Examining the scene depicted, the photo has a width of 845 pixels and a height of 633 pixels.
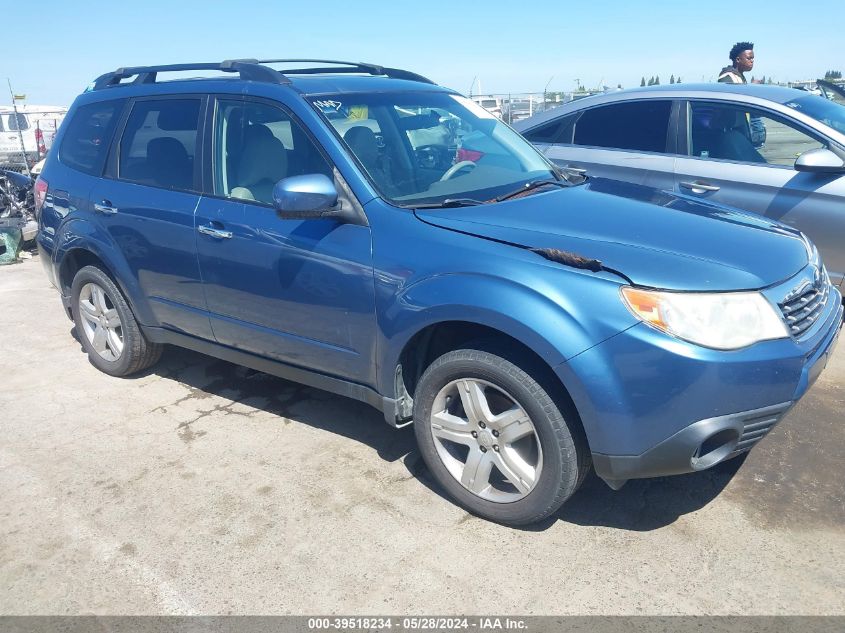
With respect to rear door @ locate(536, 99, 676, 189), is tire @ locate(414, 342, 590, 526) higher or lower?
lower

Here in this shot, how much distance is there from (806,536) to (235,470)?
2.60 metres

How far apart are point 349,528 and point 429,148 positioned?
1.92 m

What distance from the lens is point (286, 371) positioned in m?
3.85

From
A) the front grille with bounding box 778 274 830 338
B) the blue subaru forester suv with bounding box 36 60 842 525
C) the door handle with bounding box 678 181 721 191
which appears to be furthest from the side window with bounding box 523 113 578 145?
the front grille with bounding box 778 274 830 338

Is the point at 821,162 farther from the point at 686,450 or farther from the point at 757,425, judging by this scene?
the point at 686,450

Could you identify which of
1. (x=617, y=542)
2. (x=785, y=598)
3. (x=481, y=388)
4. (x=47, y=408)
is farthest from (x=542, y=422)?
(x=47, y=408)

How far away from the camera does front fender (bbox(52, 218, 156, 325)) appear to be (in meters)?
4.43

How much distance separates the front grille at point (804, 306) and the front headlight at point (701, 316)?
19 cm

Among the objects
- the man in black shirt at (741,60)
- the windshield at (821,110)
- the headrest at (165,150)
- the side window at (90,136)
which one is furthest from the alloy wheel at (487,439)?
the man in black shirt at (741,60)

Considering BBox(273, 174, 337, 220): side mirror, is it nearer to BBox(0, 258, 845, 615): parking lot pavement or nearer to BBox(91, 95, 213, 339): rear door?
BBox(91, 95, 213, 339): rear door

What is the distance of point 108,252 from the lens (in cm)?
448

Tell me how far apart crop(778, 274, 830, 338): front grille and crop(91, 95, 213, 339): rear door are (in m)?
2.86

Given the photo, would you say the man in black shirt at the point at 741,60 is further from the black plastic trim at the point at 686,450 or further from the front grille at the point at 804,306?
the black plastic trim at the point at 686,450

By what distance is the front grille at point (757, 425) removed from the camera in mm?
2713
